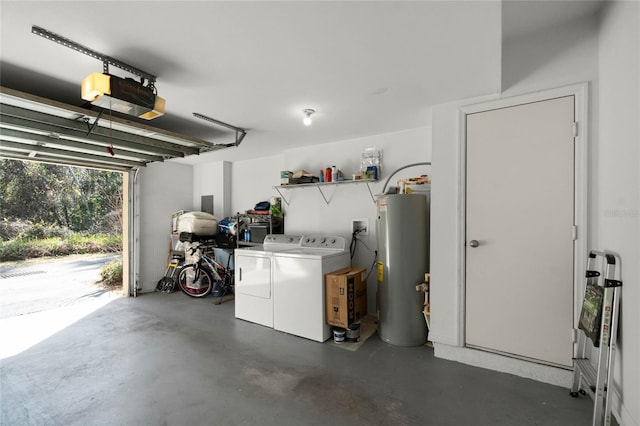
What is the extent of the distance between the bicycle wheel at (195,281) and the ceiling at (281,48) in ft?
9.64

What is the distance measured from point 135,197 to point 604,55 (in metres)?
6.06

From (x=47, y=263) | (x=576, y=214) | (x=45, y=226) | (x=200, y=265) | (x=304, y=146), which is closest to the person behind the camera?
(x=576, y=214)

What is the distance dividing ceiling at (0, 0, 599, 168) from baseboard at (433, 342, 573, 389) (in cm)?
228

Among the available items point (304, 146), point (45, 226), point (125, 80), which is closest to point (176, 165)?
point (304, 146)

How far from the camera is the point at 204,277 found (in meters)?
4.89

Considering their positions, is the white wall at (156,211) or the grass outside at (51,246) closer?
the white wall at (156,211)

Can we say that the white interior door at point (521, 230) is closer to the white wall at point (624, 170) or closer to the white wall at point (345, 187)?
the white wall at point (624, 170)

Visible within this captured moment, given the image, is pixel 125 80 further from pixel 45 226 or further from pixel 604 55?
pixel 45 226

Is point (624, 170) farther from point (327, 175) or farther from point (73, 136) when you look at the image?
point (73, 136)

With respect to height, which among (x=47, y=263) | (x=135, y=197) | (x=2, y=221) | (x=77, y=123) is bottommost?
(x=47, y=263)

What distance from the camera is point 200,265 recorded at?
16.0ft

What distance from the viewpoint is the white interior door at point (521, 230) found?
2135mm

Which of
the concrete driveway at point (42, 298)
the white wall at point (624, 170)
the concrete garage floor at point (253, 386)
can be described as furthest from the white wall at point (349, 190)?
the concrete driveway at point (42, 298)

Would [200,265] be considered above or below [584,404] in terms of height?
above
